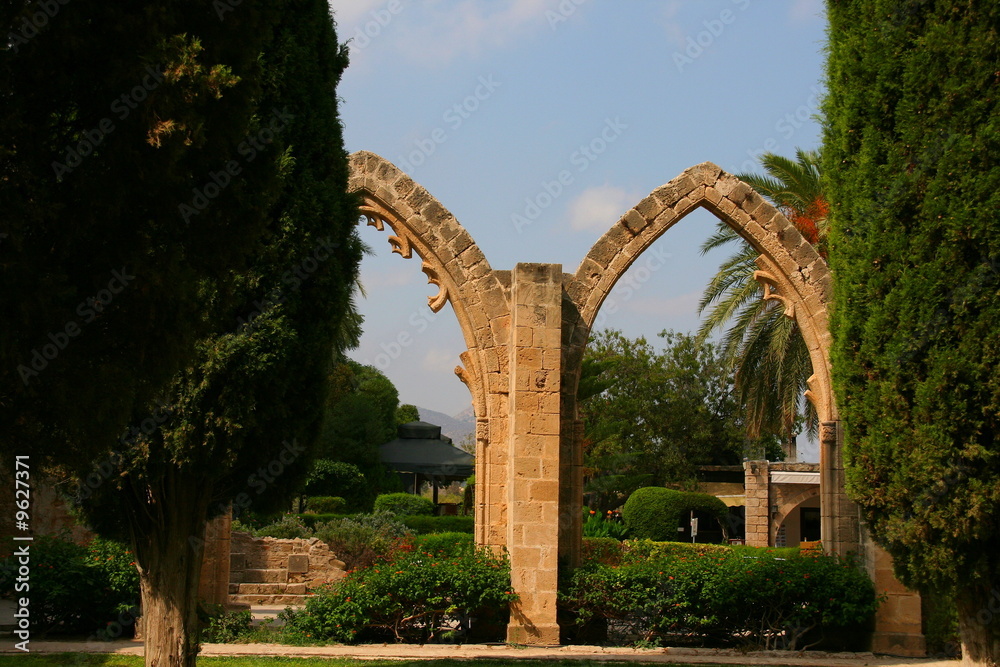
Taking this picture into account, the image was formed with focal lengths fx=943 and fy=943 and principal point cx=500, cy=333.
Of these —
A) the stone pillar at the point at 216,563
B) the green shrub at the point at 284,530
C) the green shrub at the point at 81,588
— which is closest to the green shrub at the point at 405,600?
the stone pillar at the point at 216,563

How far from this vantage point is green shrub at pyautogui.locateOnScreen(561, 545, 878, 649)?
9.26 metres

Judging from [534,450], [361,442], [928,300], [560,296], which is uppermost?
[560,296]

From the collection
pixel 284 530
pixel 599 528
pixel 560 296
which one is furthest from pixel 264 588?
pixel 599 528

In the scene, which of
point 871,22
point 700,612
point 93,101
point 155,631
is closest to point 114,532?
point 155,631

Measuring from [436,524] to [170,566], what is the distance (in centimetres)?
1188

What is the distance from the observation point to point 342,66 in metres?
7.52

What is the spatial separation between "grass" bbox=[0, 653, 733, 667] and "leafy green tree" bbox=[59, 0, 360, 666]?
1.44 meters

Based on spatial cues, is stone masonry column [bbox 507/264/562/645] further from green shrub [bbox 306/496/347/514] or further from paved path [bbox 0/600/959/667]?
green shrub [bbox 306/496/347/514]

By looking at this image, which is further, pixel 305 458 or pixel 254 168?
pixel 305 458

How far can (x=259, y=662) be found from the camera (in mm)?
7891

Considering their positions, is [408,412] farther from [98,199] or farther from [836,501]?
[98,199]

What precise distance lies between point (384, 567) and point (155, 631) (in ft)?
10.8

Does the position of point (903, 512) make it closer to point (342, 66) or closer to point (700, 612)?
point (700, 612)

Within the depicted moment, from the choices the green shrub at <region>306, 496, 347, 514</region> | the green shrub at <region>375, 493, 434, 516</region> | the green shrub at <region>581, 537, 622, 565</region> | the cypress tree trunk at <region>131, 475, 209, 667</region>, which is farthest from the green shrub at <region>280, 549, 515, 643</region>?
the green shrub at <region>306, 496, 347, 514</region>
